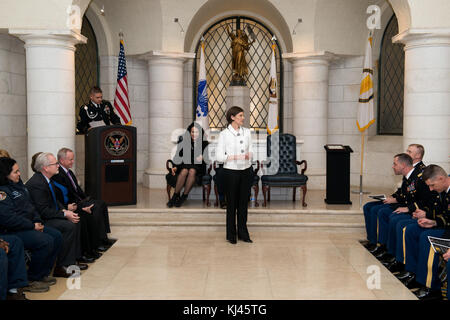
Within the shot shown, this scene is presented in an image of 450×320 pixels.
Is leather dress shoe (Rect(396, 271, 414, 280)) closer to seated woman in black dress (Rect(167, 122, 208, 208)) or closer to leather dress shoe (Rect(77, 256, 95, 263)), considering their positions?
Result: leather dress shoe (Rect(77, 256, 95, 263))

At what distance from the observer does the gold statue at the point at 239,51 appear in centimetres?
1076

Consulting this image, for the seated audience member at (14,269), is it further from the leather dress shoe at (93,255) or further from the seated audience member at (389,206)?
the seated audience member at (389,206)

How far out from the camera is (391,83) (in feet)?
33.9

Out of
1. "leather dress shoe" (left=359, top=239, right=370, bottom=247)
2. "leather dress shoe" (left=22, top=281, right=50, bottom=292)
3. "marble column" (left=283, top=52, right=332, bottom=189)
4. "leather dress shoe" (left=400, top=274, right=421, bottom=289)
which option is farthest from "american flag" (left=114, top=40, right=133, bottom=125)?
"leather dress shoe" (left=400, top=274, right=421, bottom=289)

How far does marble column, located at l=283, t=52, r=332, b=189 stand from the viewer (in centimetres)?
998

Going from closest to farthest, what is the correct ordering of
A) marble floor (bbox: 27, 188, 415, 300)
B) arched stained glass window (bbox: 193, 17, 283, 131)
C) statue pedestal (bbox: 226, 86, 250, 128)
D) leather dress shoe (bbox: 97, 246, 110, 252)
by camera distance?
marble floor (bbox: 27, 188, 415, 300)
leather dress shoe (bbox: 97, 246, 110, 252)
statue pedestal (bbox: 226, 86, 250, 128)
arched stained glass window (bbox: 193, 17, 283, 131)

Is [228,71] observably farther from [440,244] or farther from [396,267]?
[440,244]

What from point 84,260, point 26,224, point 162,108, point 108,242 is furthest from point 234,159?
point 162,108

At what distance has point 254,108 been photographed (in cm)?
1138

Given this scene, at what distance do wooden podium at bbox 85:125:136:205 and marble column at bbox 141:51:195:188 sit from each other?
7.68 ft

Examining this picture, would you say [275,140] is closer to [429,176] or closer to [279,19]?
[279,19]

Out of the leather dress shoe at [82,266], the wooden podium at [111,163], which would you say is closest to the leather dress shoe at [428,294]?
the leather dress shoe at [82,266]

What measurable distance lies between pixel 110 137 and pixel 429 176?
4474 millimetres

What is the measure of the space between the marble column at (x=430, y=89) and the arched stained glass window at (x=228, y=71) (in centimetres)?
430
